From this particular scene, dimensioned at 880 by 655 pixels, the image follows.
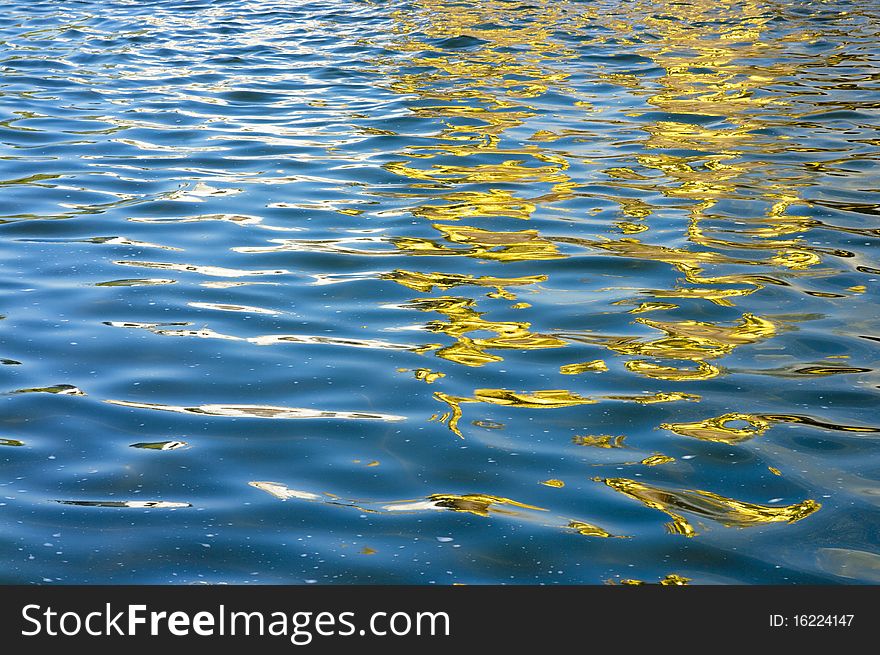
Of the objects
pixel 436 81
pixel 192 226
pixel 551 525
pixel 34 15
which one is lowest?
pixel 551 525

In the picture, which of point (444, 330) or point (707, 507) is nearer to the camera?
point (707, 507)

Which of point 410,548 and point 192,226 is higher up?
point 192,226

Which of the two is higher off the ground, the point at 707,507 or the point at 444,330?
the point at 444,330

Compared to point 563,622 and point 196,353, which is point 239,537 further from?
point 196,353

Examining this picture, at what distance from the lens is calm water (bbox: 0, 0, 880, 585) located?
314cm

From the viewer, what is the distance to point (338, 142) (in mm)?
7441

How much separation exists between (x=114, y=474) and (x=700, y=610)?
175cm

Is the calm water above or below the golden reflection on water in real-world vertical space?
above

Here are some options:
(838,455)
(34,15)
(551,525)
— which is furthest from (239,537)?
(34,15)

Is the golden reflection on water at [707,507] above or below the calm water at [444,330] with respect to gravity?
below

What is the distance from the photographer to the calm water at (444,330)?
3141 mm

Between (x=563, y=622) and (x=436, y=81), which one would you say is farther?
(x=436, y=81)

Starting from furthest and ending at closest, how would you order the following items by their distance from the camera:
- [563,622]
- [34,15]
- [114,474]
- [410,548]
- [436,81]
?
[34,15] < [436,81] < [114,474] < [410,548] < [563,622]

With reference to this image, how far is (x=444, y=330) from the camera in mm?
4480
